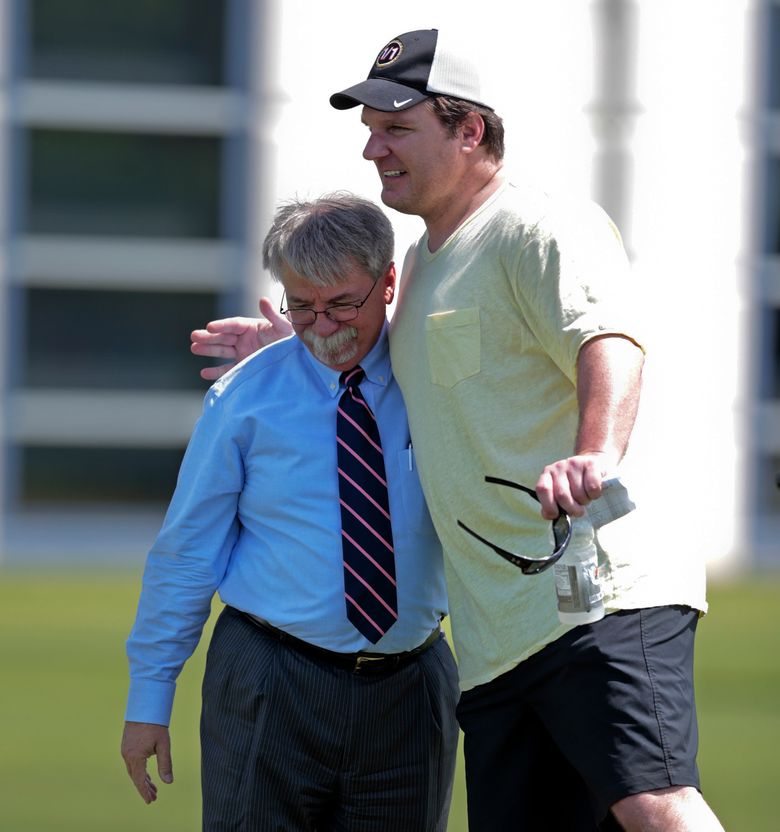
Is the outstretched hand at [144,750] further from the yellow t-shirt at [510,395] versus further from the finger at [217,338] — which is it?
the finger at [217,338]

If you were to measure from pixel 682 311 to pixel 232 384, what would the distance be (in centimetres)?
951

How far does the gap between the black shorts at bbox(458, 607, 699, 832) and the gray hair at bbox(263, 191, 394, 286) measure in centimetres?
85

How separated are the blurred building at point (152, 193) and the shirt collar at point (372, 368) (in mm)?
8520

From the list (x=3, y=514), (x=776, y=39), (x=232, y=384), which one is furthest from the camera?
(x=776, y=39)

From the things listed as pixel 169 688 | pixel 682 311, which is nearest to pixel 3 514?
pixel 682 311

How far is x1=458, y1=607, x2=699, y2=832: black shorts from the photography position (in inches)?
109

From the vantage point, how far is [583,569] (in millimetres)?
2648

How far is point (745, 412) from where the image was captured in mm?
12578

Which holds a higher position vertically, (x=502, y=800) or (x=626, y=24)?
(x=626, y=24)

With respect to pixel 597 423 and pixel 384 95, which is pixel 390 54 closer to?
pixel 384 95

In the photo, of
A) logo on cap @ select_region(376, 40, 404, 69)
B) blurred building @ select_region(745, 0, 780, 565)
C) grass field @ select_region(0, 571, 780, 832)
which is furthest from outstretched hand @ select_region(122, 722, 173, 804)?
blurred building @ select_region(745, 0, 780, 565)

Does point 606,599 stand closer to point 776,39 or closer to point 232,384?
point 232,384

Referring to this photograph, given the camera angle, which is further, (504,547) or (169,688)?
(169,688)

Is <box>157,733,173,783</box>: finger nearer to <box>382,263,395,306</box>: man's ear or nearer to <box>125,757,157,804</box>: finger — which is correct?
<box>125,757,157,804</box>: finger
